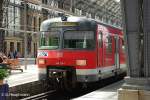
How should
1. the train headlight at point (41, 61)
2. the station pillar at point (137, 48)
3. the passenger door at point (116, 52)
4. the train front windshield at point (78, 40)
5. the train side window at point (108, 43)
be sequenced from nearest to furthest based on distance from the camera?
the station pillar at point (137, 48) < the train front windshield at point (78, 40) < the train headlight at point (41, 61) < the train side window at point (108, 43) < the passenger door at point (116, 52)

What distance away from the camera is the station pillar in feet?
27.7

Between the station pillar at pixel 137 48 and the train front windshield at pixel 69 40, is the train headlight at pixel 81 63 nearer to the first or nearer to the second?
the train front windshield at pixel 69 40

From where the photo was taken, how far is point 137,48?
339 inches

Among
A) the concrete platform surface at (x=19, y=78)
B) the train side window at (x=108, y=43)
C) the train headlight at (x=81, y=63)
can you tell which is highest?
the train side window at (x=108, y=43)

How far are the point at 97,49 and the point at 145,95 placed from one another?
7422 millimetres

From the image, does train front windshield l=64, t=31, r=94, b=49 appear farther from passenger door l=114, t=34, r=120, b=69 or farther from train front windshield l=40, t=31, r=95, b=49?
passenger door l=114, t=34, r=120, b=69

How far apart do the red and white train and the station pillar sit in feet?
22.4

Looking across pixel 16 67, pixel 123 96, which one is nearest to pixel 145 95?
pixel 123 96

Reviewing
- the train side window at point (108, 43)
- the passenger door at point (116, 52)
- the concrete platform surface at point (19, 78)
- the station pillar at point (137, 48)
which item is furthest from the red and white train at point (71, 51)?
the station pillar at point (137, 48)

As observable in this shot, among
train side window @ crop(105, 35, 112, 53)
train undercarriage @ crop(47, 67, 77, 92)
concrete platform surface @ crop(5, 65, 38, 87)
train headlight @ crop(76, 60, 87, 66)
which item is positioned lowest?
concrete platform surface @ crop(5, 65, 38, 87)

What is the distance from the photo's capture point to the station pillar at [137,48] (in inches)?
332

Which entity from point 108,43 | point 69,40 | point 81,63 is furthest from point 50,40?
point 108,43

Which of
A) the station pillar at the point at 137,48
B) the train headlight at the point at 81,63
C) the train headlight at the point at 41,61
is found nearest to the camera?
the station pillar at the point at 137,48

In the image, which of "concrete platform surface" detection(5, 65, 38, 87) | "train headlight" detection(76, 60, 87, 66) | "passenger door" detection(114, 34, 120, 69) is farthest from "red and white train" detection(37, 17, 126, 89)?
"passenger door" detection(114, 34, 120, 69)
